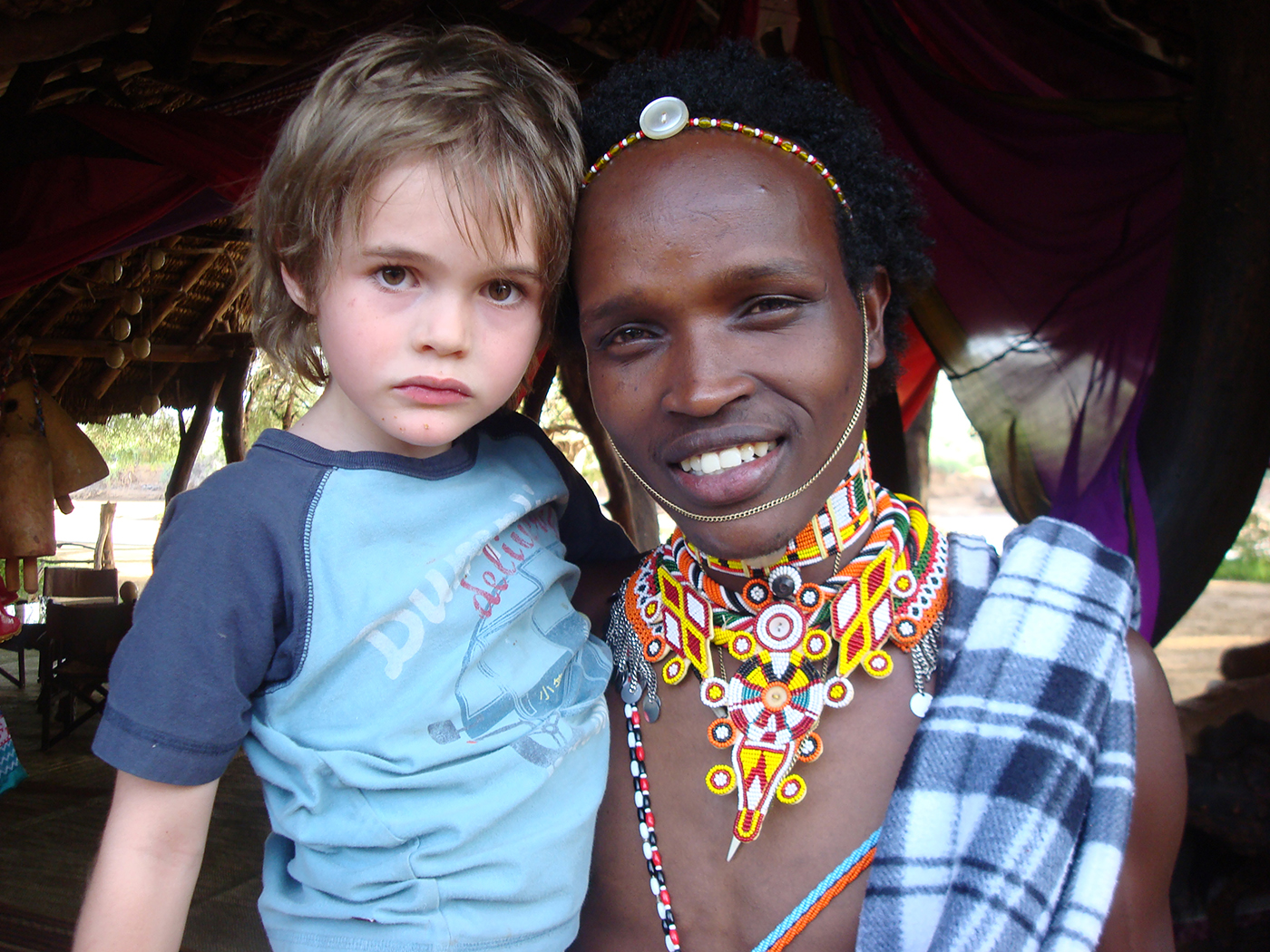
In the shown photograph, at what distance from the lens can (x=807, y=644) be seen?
121 cm

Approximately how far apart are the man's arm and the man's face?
494 mm

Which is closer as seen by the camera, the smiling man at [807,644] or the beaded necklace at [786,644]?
the smiling man at [807,644]

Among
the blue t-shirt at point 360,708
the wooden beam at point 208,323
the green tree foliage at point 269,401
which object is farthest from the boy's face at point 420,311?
the green tree foliage at point 269,401

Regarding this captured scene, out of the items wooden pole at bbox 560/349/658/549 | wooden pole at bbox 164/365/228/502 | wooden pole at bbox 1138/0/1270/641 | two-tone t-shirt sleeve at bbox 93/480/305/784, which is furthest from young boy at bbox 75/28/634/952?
wooden pole at bbox 164/365/228/502

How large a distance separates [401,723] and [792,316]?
28.2 inches

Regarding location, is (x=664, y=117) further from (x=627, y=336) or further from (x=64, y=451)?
(x=64, y=451)

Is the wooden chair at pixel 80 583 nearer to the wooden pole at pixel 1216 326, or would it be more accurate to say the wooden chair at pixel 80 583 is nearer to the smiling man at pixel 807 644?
the smiling man at pixel 807 644

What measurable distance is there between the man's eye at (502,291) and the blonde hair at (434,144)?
0.16 feet

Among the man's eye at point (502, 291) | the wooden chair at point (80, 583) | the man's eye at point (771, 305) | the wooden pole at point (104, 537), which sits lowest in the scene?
the wooden pole at point (104, 537)

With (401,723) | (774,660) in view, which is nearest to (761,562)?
(774,660)

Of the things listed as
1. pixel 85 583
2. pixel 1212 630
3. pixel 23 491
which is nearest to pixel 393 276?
pixel 23 491

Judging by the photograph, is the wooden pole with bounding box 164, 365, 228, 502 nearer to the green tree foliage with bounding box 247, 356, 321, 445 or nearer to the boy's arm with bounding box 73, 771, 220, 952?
the green tree foliage with bounding box 247, 356, 321, 445

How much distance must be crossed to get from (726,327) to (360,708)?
66cm

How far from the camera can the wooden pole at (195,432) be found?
27.8 ft
